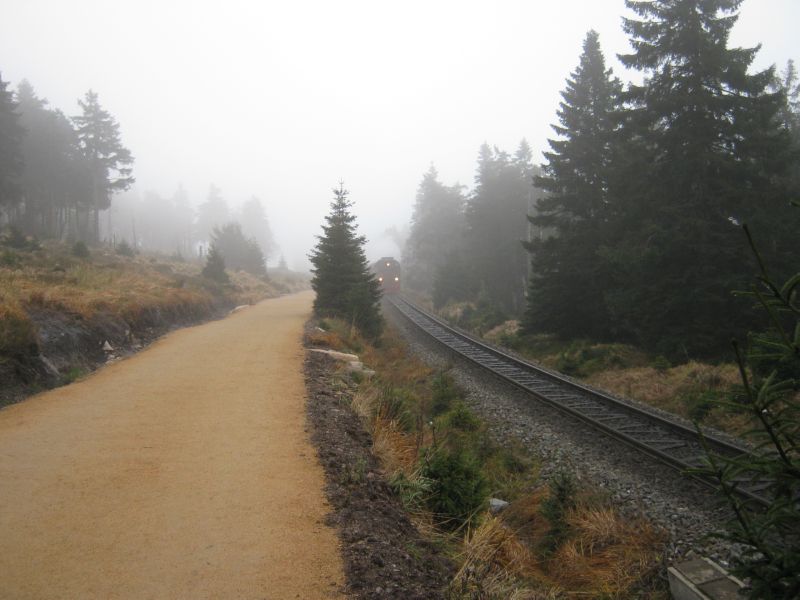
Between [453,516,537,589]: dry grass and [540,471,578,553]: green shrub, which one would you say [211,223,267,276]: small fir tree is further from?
[453,516,537,589]: dry grass

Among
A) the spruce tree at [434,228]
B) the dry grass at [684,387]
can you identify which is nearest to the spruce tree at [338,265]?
the dry grass at [684,387]

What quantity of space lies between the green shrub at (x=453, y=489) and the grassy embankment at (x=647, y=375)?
324 centimetres

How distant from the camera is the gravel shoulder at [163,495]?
342cm

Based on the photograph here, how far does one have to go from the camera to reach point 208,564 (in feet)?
11.7

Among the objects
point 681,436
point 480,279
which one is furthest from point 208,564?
point 480,279

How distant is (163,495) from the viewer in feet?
15.2

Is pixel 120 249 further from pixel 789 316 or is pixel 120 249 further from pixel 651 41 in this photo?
pixel 789 316

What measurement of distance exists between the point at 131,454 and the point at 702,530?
23.3 feet

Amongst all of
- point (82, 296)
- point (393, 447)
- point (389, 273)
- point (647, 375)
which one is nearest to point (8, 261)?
point (82, 296)

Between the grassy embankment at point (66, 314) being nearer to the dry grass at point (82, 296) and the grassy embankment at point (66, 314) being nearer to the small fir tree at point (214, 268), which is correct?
the dry grass at point (82, 296)

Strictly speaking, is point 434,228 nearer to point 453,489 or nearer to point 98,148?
point 98,148

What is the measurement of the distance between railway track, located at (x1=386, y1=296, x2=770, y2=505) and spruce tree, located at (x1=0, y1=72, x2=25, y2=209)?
3285 cm

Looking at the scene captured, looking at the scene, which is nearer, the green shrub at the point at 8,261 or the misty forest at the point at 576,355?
the misty forest at the point at 576,355

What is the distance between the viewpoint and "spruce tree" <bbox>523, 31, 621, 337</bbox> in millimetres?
17938
